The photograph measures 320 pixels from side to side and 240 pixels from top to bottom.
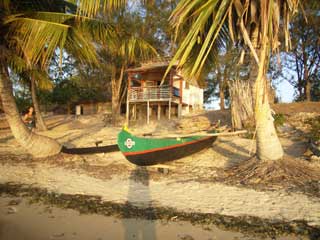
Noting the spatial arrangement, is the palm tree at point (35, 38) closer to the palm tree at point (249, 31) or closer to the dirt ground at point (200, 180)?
the dirt ground at point (200, 180)

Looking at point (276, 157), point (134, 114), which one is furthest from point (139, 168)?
point (134, 114)

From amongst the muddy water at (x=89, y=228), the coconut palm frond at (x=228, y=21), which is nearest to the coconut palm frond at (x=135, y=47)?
the coconut palm frond at (x=228, y=21)

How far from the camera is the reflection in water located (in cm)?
291

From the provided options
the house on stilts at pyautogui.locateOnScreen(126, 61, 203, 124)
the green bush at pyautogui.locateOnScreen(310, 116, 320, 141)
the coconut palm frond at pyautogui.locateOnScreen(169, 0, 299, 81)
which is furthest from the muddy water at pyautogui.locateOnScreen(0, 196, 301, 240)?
the house on stilts at pyautogui.locateOnScreen(126, 61, 203, 124)

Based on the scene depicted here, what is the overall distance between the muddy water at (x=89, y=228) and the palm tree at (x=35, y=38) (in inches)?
124

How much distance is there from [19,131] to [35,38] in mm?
3223

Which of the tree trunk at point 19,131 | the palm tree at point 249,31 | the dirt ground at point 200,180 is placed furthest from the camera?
the tree trunk at point 19,131

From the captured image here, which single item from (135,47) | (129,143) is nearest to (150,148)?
(129,143)

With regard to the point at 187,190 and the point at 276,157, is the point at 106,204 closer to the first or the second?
the point at 187,190

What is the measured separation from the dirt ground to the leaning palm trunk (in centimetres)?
176

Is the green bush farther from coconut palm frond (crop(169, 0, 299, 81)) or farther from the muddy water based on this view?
the muddy water

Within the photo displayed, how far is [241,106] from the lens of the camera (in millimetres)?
10680

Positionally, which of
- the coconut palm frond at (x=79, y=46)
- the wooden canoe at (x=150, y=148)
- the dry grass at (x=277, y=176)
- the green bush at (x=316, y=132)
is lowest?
the dry grass at (x=277, y=176)

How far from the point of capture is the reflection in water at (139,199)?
291cm
